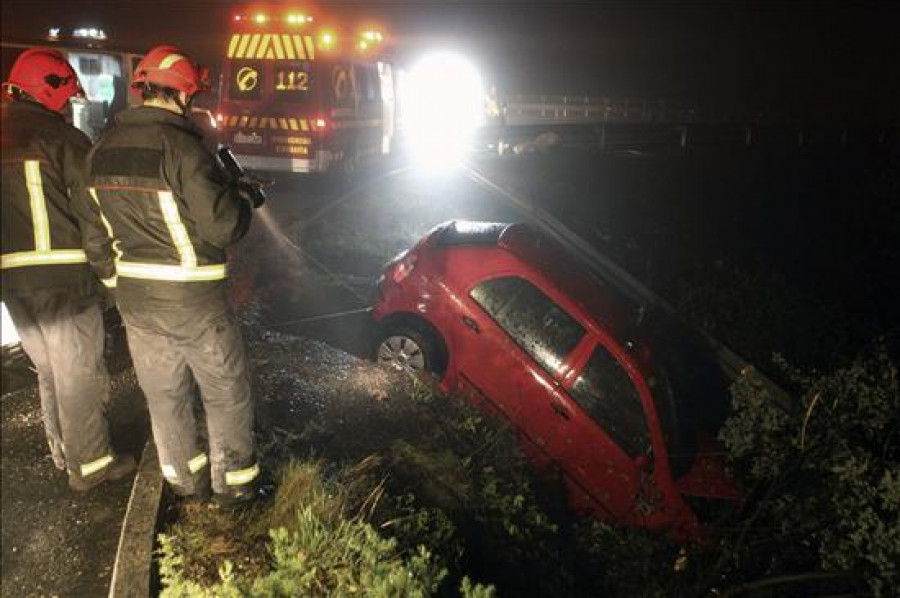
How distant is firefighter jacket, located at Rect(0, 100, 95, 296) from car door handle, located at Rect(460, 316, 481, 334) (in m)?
2.79

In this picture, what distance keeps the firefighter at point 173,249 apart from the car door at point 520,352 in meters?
2.39

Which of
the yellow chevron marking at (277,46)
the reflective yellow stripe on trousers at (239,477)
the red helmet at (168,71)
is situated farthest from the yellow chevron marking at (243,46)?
the reflective yellow stripe on trousers at (239,477)

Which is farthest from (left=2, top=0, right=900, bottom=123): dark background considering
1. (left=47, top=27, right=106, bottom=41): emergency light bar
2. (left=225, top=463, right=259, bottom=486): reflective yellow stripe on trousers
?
(left=225, top=463, right=259, bottom=486): reflective yellow stripe on trousers

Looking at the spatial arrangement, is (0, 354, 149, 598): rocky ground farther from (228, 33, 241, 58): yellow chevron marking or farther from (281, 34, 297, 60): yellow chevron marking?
(228, 33, 241, 58): yellow chevron marking

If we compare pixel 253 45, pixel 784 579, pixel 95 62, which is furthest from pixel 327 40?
pixel 784 579

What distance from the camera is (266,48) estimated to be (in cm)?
1152

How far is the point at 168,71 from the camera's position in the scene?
278cm

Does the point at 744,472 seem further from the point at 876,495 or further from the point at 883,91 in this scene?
the point at 883,91

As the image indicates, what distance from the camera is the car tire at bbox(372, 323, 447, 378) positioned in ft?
17.7

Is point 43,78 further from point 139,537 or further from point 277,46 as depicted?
point 277,46

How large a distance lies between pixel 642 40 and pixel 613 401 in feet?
165

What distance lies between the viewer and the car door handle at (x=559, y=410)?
16.1 ft

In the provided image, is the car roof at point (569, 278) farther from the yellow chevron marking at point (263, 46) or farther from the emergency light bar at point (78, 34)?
the emergency light bar at point (78, 34)

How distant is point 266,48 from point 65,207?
9205 millimetres
